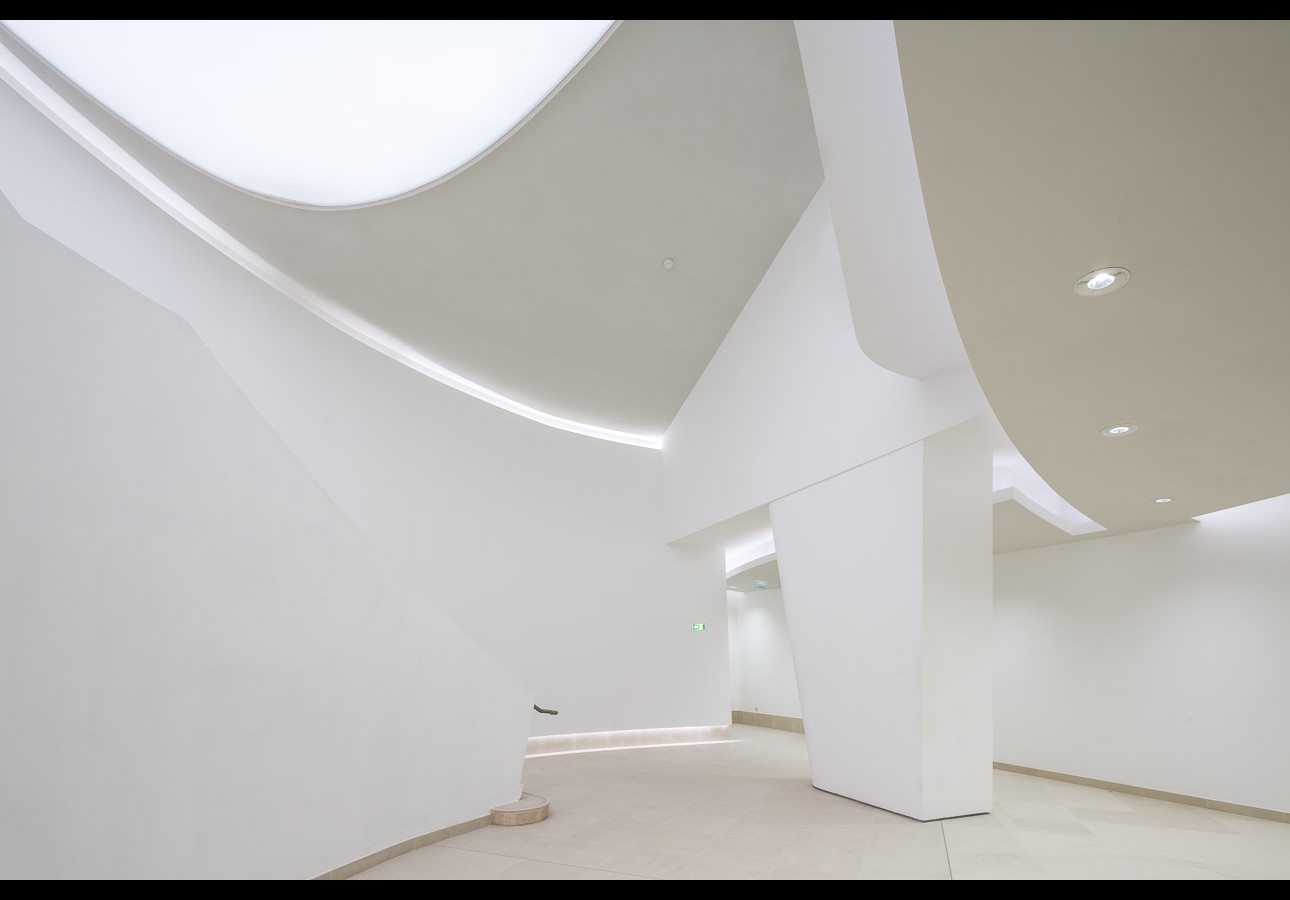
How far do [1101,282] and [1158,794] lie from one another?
8.78 m

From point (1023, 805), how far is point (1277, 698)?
314 cm

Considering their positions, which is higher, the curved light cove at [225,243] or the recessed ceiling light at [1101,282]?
the curved light cove at [225,243]

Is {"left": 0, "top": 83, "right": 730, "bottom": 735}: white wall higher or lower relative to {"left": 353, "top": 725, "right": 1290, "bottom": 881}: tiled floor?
higher

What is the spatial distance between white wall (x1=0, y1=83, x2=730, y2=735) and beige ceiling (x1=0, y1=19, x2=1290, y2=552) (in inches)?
26.7

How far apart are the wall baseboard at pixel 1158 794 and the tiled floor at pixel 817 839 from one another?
147 millimetres

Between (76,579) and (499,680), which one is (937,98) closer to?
(76,579)

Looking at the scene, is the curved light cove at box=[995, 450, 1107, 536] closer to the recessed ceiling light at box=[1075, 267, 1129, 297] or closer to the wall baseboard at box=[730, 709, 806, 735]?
the recessed ceiling light at box=[1075, 267, 1129, 297]

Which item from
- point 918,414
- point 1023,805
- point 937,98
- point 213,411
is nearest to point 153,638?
point 213,411

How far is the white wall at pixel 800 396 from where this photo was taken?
8.10 meters

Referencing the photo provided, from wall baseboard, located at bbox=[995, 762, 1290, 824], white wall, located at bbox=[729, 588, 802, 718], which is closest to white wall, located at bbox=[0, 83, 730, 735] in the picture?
white wall, located at bbox=[729, 588, 802, 718]

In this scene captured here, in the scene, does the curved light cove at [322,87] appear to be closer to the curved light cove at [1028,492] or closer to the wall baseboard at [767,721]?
the curved light cove at [1028,492]

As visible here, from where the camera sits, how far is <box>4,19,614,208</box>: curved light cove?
3.80 metres

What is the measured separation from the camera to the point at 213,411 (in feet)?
16.2

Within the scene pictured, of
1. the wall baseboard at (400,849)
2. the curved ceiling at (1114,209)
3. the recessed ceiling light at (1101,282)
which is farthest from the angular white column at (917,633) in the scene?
the wall baseboard at (400,849)
